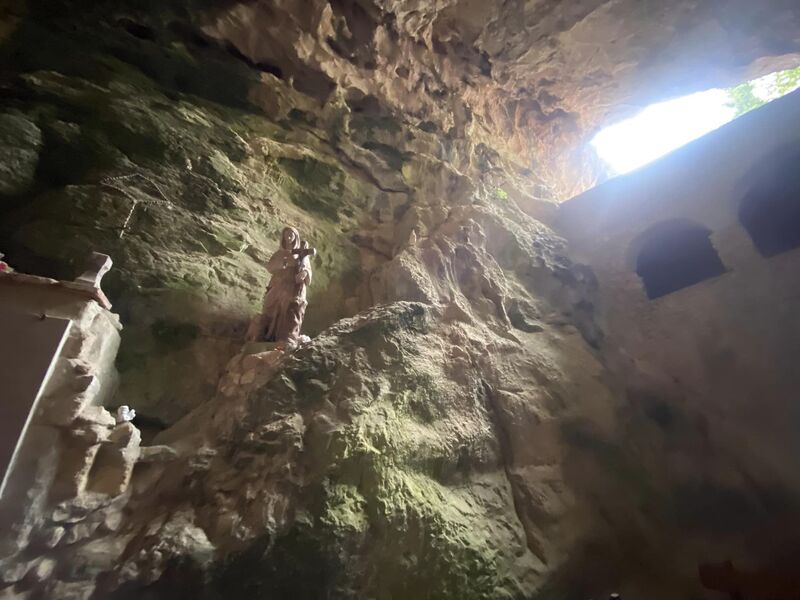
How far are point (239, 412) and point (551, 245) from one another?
6.75 m

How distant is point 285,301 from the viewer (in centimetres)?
548

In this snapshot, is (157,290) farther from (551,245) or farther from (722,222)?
(722,222)

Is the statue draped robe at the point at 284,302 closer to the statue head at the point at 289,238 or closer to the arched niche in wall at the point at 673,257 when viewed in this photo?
the statue head at the point at 289,238

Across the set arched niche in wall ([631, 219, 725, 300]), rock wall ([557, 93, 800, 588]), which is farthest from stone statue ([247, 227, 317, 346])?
arched niche in wall ([631, 219, 725, 300])

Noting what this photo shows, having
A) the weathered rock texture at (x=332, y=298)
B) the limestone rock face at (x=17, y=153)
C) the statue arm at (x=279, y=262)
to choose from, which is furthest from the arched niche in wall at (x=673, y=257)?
the limestone rock face at (x=17, y=153)

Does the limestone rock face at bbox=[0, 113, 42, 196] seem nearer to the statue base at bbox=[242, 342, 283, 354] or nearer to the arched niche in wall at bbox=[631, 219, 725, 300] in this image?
the statue base at bbox=[242, 342, 283, 354]

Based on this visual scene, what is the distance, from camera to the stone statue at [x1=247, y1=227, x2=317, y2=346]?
17.6ft

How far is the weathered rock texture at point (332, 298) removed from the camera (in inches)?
146

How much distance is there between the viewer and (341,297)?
7.20m

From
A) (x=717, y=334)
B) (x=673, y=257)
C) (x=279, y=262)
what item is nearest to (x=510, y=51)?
(x=673, y=257)

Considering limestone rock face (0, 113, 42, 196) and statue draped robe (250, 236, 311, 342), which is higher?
limestone rock face (0, 113, 42, 196)

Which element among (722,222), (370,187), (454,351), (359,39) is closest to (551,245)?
(722,222)

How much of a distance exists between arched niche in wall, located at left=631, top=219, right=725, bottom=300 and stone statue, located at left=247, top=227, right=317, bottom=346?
6.43m

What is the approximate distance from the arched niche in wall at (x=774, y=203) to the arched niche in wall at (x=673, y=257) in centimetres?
75
